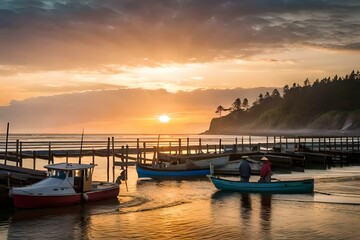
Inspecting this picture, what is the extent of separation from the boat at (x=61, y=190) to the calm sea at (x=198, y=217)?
0.57 m

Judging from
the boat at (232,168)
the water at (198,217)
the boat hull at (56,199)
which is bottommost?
the water at (198,217)

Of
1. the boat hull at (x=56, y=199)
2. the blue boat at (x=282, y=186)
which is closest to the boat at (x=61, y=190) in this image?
the boat hull at (x=56, y=199)

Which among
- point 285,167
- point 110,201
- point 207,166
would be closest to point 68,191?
point 110,201

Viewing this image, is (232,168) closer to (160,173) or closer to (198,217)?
(160,173)

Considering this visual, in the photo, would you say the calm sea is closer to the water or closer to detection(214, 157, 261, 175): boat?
the water

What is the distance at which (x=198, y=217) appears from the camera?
25859 mm

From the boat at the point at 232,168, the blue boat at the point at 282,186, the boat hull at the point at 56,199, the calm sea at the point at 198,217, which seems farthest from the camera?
the boat at the point at 232,168

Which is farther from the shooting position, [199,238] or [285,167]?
[285,167]

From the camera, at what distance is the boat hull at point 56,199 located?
92.1 feet

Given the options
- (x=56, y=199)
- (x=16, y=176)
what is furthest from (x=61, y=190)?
(x=16, y=176)

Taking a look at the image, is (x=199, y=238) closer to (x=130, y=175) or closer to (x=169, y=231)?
(x=169, y=231)

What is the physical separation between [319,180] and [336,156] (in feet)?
88.0

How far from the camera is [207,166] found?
51.2 m

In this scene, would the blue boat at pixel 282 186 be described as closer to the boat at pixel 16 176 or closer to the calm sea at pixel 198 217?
the calm sea at pixel 198 217
